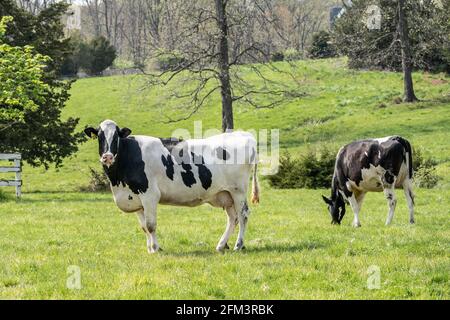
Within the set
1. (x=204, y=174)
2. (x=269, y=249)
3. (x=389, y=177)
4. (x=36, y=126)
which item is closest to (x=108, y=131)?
(x=204, y=174)

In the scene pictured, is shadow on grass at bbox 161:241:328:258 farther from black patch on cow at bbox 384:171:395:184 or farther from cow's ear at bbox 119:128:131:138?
black patch on cow at bbox 384:171:395:184

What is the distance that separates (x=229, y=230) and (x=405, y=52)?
37.4 metres

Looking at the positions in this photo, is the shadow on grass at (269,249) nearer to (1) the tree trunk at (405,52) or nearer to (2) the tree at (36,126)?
(2) the tree at (36,126)

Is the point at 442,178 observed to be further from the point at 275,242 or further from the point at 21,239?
the point at 21,239

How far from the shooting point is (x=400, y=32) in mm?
46219

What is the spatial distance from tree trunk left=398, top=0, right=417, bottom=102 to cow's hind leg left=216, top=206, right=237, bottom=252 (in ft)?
118

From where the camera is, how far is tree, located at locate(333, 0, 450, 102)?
4622cm

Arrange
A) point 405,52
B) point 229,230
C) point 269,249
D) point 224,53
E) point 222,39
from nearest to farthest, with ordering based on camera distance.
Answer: point 269,249 < point 229,230 < point 222,39 < point 224,53 < point 405,52

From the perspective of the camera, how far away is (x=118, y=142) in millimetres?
11680

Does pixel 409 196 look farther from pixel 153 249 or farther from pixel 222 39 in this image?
pixel 222 39

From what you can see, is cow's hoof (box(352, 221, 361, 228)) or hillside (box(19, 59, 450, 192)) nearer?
cow's hoof (box(352, 221, 361, 228))

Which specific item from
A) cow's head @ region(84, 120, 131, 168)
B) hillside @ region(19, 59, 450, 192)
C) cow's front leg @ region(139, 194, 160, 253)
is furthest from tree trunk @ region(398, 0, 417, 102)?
cow's head @ region(84, 120, 131, 168)

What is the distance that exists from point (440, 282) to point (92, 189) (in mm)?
22942

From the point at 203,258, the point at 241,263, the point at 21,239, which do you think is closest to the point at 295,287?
the point at 241,263
